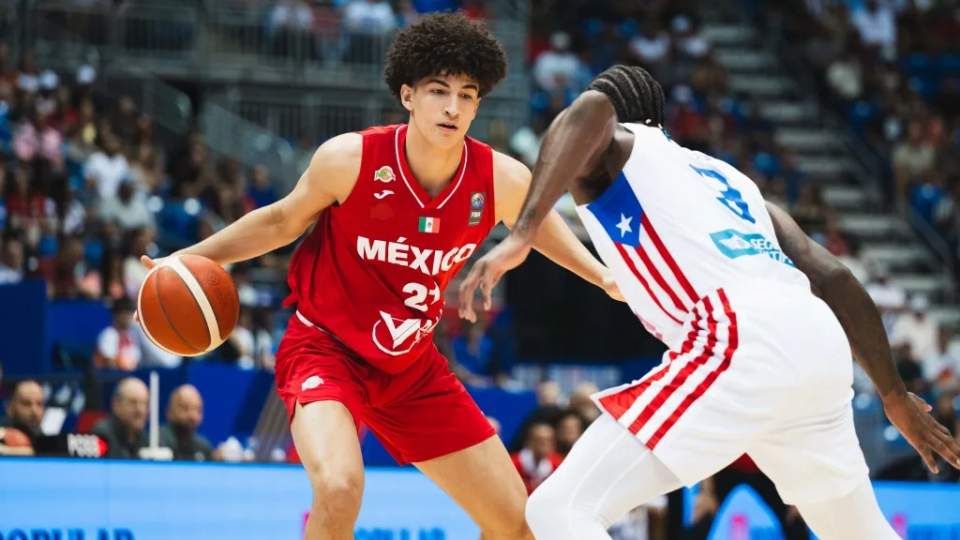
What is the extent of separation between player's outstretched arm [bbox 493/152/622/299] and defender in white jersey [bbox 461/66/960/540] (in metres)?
1.43

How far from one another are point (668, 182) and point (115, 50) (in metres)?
16.0

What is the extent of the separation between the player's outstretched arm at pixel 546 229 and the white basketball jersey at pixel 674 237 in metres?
1.48

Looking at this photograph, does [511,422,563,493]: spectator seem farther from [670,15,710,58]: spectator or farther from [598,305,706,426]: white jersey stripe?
[670,15,710,58]: spectator

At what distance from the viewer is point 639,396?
4562 millimetres

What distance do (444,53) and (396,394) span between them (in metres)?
1.41

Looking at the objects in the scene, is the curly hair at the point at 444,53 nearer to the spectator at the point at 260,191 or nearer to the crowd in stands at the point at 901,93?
the spectator at the point at 260,191

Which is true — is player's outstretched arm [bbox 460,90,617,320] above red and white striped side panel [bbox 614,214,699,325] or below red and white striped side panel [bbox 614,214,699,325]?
above

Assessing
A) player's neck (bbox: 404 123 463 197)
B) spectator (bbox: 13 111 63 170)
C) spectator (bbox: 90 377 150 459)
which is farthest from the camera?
spectator (bbox: 13 111 63 170)

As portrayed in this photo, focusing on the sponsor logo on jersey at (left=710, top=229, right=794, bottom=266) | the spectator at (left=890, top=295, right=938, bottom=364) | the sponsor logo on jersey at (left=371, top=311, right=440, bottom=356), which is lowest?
the spectator at (left=890, top=295, right=938, bottom=364)

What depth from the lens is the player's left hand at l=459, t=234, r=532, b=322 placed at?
4223mm

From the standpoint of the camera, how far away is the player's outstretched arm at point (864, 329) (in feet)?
16.1

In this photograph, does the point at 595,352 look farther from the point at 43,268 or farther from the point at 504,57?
the point at 504,57

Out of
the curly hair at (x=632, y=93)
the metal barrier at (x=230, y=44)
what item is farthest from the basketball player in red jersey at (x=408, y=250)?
the metal barrier at (x=230, y=44)

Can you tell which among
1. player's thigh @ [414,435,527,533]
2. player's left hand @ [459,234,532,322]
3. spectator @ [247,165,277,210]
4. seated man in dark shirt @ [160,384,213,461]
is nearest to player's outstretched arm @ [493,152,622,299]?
player's thigh @ [414,435,527,533]
